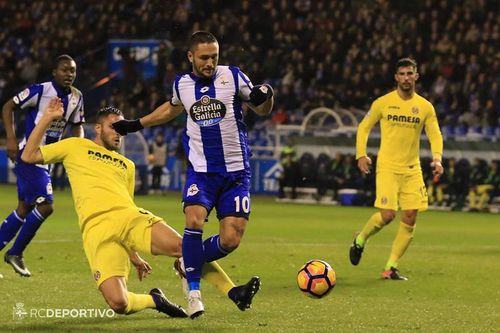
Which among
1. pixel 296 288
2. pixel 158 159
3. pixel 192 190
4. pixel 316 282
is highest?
pixel 192 190

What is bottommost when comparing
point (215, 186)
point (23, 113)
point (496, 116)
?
point (23, 113)

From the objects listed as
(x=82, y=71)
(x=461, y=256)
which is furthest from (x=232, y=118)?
(x=82, y=71)

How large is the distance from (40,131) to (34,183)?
3.49 metres

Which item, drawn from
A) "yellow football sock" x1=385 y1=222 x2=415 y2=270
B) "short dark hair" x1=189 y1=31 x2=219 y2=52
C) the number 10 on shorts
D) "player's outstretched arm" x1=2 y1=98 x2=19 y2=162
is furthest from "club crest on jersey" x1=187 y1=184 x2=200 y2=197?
"yellow football sock" x1=385 y1=222 x2=415 y2=270

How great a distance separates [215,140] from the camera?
366 inches

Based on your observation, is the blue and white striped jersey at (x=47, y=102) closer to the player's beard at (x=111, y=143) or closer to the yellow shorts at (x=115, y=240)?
A: the player's beard at (x=111, y=143)

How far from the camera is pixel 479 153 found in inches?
1058

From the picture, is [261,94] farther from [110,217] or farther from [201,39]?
[110,217]

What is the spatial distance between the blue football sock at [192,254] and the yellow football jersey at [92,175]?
1.69 ft

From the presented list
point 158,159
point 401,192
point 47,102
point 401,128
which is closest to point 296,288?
point 401,192

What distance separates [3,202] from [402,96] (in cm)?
1382

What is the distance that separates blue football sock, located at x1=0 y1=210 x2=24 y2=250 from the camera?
12102 mm

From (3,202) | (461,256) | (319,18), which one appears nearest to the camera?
(461,256)

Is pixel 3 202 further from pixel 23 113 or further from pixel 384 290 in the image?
pixel 384 290
